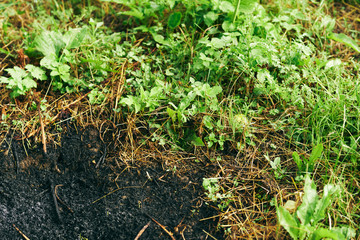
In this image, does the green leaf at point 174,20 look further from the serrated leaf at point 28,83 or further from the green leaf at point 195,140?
the serrated leaf at point 28,83

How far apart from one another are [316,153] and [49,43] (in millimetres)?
1912

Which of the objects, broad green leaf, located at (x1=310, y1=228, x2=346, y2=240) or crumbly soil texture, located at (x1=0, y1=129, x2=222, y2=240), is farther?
crumbly soil texture, located at (x1=0, y1=129, x2=222, y2=240)

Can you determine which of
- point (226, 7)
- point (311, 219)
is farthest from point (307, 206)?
point (226, 7)

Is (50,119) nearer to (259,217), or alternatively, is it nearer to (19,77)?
(19,77)

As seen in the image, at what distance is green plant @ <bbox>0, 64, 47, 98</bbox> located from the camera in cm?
201

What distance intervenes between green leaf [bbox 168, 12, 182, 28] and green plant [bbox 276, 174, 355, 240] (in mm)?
Result: 1499

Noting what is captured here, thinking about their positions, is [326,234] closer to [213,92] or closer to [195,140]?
[195,140]

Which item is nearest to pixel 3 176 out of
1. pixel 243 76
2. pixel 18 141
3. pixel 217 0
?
pixel 18 141

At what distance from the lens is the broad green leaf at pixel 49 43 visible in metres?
2.15

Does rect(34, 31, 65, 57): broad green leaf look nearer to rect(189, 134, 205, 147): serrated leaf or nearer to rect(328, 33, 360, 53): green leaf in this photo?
rect(189, 134, 205, 147): serrated leaf

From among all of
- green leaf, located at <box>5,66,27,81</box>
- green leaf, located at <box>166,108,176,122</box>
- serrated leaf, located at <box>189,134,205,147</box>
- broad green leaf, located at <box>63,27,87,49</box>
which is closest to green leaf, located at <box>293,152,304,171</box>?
serrated leaf, located at <box>189,134,205,147</box>

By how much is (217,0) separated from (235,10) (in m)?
0.17

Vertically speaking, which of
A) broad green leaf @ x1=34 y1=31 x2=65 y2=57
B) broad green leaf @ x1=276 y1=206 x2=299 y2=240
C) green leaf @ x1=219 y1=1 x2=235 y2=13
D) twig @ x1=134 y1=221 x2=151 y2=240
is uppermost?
green leaf @ x1=219 y1=1 x2=235 y2=13

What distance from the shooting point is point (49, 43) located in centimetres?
218
